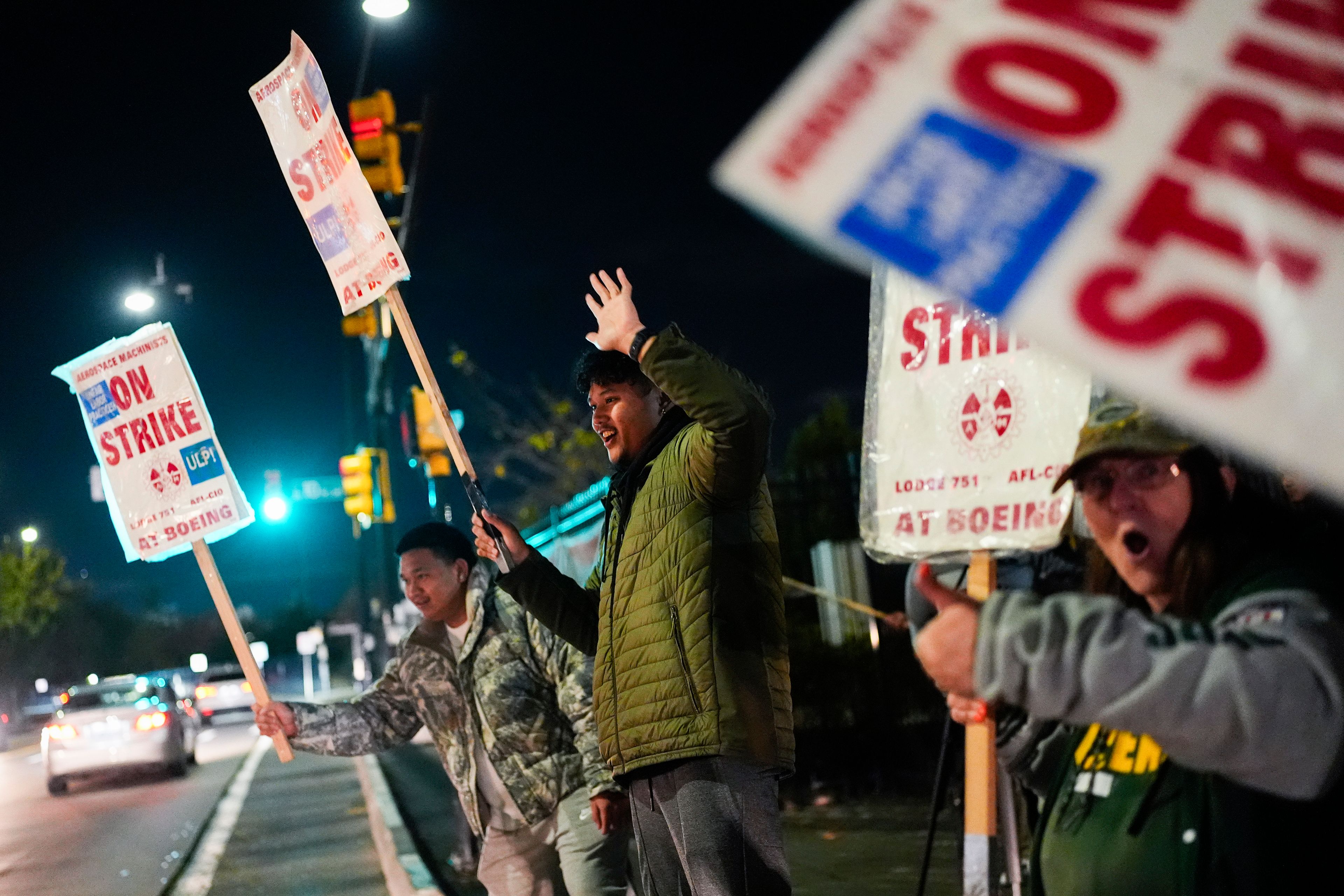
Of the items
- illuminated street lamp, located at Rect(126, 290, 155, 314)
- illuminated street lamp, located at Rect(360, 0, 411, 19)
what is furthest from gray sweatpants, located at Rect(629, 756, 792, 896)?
illuminated street lamp, located at Rect(126, 290, 155, 314)

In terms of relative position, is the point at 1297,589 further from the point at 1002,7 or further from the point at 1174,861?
the point at 1002,7

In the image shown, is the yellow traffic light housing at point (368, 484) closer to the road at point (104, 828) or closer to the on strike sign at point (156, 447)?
the road at point (104, 828)

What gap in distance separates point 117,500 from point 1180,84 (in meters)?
5.47

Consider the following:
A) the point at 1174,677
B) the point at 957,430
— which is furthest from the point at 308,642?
the point at 1174,677

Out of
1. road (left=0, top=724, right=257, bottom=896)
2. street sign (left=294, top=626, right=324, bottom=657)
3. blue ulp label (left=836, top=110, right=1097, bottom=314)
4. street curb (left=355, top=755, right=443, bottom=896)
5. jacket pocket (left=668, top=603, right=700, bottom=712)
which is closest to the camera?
blue ulp label (left=836, top=110, right=1097, bottom=314)

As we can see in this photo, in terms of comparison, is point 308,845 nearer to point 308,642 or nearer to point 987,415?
point 987,415

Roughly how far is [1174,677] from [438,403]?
3.60 meters

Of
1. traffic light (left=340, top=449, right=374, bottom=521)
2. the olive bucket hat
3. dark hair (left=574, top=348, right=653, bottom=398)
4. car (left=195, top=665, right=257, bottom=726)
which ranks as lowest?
car (left=195, top=665, right=257, bottom=726)

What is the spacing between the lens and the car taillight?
768 inches

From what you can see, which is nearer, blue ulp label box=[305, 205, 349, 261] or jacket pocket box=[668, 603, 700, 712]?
jacket pocket box=[668, 603, 700, 712]

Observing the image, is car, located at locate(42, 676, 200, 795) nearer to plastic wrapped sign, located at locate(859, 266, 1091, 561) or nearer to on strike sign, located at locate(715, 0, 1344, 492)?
plastic wrapped sign, located at locate(859, 266, 1091, 561)

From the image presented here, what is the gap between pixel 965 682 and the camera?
1.85m

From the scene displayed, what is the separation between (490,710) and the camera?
4992 millimetres

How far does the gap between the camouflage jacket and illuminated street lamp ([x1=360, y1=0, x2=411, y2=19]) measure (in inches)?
330
